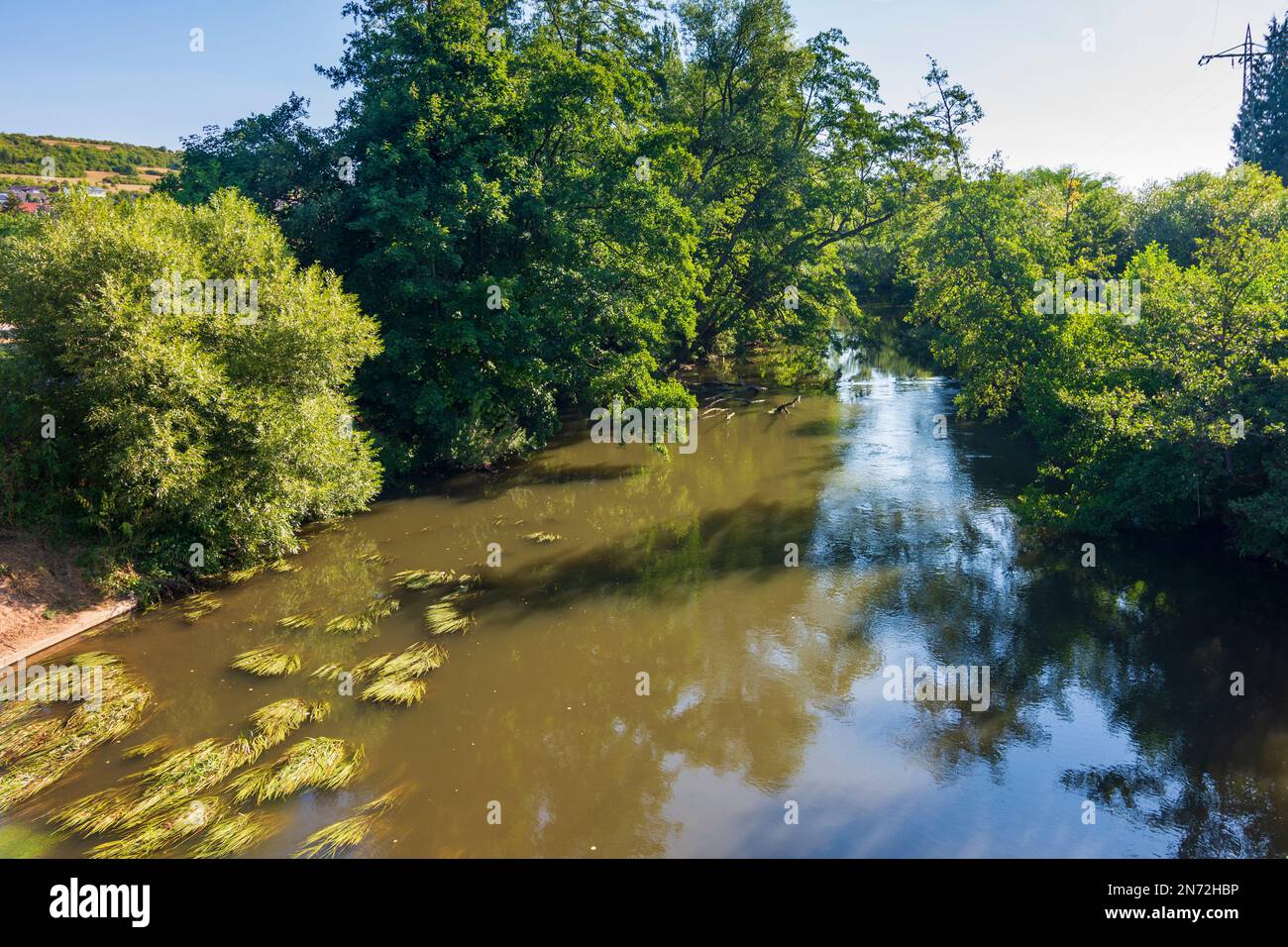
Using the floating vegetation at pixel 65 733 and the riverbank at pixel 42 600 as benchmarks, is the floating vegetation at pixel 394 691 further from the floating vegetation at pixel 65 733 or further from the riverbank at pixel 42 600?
the riverbank at pixel 42 600

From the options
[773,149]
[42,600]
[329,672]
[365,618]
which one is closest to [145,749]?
[329,672]

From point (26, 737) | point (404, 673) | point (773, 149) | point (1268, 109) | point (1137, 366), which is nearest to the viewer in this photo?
point (26, 737)

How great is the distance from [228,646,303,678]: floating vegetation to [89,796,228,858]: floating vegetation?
3369 millimetres

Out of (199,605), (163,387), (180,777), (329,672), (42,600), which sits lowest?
(180,777)

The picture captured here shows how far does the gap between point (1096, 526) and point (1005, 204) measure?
1152 cm

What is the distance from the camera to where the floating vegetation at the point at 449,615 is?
14.5 m

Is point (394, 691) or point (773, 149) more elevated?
point (773, 149)

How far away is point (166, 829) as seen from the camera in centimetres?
916

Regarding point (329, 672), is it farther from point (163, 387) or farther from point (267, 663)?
point (163, 387)

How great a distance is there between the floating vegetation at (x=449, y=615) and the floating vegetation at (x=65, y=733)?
4730 mm

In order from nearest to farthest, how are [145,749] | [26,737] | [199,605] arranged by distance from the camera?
[145,749] → [26,737] → [199,605]

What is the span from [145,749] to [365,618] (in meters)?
4.53

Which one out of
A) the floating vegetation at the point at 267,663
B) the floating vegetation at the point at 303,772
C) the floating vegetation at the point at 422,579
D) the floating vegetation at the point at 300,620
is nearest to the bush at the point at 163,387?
the floating vegetation at the point at 300,620

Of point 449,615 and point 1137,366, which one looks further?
point 1137,366
